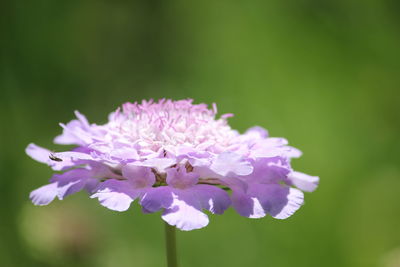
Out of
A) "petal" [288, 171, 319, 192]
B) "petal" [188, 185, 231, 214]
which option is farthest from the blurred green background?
"petal" [188, 185, 231, 214]

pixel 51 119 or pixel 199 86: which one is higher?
pixel 199 86

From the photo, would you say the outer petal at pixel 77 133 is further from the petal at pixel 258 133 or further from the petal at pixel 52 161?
the petal at pixel 258 133

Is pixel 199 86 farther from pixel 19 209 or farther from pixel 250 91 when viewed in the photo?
pixel 19 209

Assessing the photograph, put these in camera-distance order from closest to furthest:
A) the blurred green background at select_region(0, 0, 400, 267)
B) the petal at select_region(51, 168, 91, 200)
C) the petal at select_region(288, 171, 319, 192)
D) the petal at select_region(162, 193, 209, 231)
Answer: the petal at select_region(162, 193, 209, 231), the petal at select_region(51, 168, 91, 200), the petal at select_region(288, 171, 319, 192), the blurred green background at select_region(0, 0, 400, 267)

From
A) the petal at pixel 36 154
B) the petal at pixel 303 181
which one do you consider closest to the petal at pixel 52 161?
the petal at pixel 36 154

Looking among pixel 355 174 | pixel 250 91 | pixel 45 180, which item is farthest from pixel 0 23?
pixel 355 174

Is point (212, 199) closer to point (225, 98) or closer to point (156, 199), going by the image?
point (156, 199)

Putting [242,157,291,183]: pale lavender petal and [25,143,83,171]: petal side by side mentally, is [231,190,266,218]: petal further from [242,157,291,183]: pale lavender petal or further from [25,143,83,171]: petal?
[25,143,83,171]: petal
